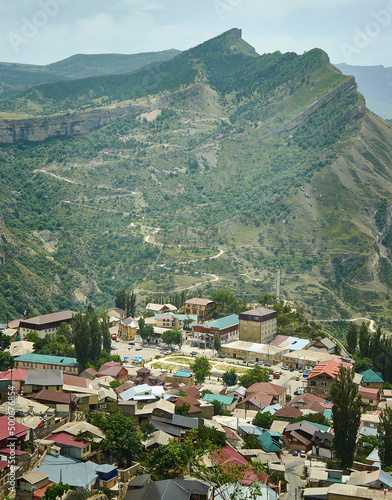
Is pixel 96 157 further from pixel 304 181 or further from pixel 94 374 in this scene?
pixel 94 374

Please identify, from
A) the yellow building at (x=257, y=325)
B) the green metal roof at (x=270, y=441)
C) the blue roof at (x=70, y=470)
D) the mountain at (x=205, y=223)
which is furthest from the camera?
the mountain at (x=205, y=223)

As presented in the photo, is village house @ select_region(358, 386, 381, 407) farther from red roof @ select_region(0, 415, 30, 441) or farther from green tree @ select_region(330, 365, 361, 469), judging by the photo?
red roof @ select_region(0, 415, 30, 441)

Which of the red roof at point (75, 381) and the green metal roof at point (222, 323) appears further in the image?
the green metal roof at point (222, 323)

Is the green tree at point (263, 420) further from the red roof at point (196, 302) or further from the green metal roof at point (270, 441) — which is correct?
the red roof at point (196, 302)

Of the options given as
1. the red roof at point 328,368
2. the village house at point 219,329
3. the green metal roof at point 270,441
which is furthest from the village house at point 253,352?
the green metal roof at point 270,441

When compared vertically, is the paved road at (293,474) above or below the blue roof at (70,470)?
below

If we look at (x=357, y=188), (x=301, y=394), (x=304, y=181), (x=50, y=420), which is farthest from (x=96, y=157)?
(x=50, y=420)
